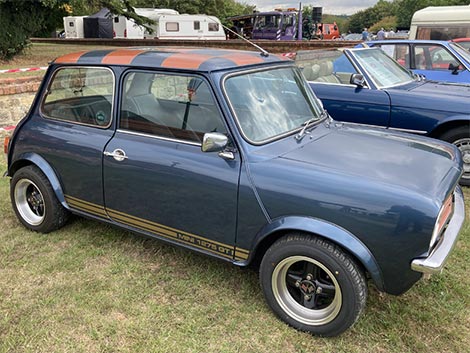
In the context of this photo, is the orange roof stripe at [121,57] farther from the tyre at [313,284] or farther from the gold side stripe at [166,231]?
the tyre at [313,284]

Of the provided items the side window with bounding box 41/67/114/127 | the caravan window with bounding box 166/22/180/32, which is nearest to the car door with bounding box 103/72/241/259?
the side window with bounding box 41/67/114/127

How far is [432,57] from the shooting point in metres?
7.39

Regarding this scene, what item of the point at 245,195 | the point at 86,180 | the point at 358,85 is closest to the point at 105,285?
the point at 86,180

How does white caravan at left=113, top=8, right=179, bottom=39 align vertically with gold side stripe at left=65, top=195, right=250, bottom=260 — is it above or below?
above

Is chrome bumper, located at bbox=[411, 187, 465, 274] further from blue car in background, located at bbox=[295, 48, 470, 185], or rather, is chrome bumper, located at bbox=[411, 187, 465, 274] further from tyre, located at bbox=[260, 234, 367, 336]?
blue car in background, located at bbox=[295, 48, 470, 185]

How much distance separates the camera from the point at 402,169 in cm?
259

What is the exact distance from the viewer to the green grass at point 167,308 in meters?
2.64

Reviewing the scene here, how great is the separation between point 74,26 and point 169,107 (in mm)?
29081

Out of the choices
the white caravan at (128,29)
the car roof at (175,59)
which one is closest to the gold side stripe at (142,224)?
the car roof at (175,59)

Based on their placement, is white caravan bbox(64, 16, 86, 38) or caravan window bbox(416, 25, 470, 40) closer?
caravan window bbox(416, 25, 470, 40)

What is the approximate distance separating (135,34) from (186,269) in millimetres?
25141

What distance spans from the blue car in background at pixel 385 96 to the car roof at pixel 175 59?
7.77ft

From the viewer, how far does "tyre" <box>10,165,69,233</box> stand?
3775 mm

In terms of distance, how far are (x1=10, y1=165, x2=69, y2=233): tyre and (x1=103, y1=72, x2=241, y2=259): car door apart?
2.40ft
